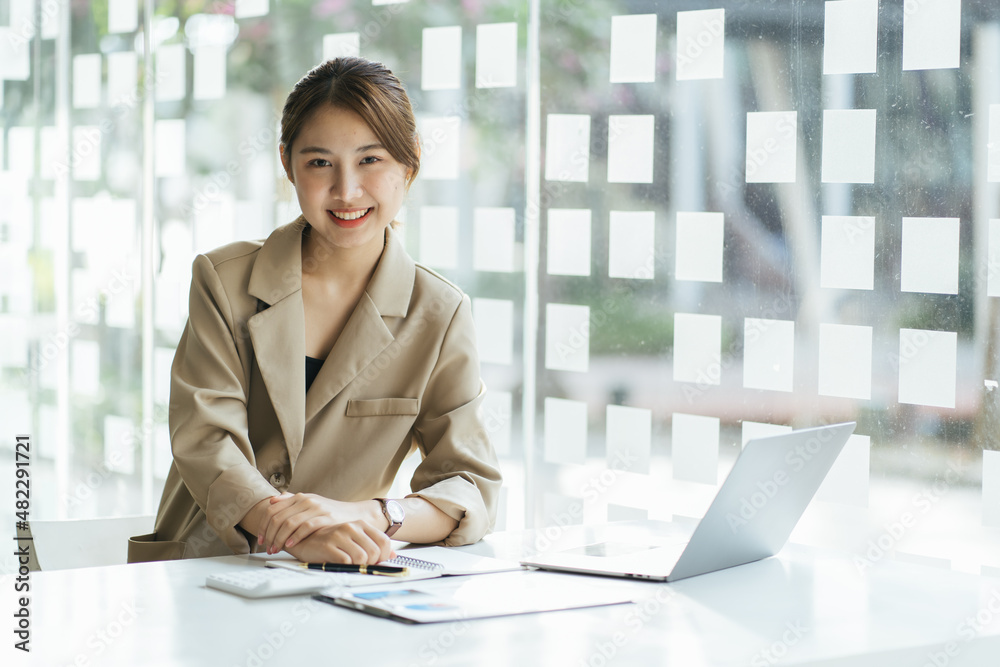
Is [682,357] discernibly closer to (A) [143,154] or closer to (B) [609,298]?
(B) [609,298]

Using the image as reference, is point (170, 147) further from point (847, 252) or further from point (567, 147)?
point (847, 252)

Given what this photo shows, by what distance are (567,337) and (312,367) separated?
0.99m

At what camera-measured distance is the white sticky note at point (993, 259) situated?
75.0 inches

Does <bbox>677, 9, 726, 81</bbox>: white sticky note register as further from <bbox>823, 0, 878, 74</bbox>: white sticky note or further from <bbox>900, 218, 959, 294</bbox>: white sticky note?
<bbox>900, 218, 959, 294</bbox>: white sticky note

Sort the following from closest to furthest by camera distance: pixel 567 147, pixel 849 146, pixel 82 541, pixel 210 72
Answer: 1. pixel 82 541
2. pixel 849 146
3. pixel 567 147
4. pixel 210 72

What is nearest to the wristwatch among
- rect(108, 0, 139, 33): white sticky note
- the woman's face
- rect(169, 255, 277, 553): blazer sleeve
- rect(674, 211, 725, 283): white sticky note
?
rect(169, 255, 277, 553): blazer sleeve

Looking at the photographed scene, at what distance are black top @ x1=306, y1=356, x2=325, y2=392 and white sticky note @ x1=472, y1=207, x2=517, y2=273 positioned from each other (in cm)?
107

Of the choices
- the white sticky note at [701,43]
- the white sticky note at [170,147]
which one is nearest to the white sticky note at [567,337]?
the white sticky note at [701,43]

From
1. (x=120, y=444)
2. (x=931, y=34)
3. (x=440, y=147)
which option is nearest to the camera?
(x=931, y=34)

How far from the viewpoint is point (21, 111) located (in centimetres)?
370

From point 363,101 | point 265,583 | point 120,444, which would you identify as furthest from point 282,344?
point 120,444

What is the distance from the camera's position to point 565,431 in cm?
270

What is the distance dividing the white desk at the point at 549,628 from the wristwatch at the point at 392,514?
24 centimetres

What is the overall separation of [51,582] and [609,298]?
1.58m
